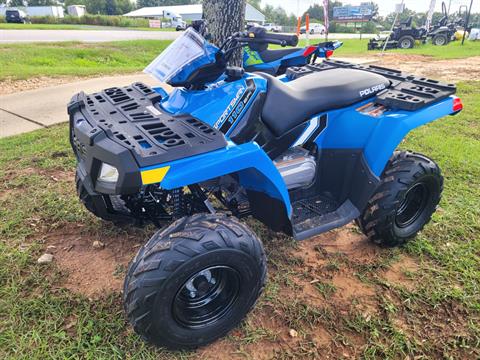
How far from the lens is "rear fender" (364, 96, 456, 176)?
8.39 feet

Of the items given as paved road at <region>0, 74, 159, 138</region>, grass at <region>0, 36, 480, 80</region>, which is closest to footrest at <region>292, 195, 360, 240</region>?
paved road at <region>0, 74, 159, 138</region>

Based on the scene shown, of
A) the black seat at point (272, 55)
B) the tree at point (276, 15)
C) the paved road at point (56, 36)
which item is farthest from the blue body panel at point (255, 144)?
the tree at point (276, 15)

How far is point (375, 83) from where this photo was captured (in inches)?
108

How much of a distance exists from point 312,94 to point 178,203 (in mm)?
1097

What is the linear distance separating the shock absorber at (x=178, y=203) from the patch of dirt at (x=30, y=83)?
668cm

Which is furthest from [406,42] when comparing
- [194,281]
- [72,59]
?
[194,281]

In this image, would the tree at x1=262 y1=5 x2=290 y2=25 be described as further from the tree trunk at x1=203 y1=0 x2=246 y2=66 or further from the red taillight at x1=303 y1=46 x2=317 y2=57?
the tree trunk at x1=203 y1=0 x2=246 y2=66

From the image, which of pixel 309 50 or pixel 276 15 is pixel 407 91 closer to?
pixel 309 50

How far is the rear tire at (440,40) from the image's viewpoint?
76.2 feet

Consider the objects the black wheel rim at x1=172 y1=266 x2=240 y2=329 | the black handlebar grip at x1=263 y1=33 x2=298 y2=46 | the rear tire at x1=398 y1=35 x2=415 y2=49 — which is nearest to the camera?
the black wheel rim at x1=172 y1=266 x2=240 y2=329

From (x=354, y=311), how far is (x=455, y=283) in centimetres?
81

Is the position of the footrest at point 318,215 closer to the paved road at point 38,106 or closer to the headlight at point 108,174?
the headlight at point 108,174

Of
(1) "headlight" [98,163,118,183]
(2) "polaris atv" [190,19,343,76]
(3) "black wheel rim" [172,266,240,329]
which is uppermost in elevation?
(1) "headlight" [98,163,118,183]

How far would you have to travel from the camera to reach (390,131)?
2564 mm
